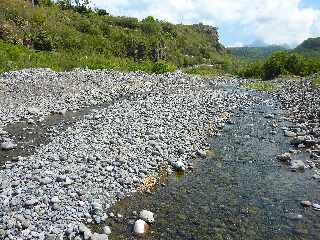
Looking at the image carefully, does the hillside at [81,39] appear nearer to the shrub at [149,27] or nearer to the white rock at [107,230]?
the shrub at [149,27]

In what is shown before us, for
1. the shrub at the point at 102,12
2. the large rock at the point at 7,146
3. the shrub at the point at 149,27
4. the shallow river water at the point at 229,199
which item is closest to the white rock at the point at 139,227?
the shallow river water at the point at 229,199

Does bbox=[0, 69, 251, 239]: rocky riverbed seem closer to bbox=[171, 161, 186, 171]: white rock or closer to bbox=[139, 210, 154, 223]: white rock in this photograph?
bbox=[171, 161, 186, 171]: white rock

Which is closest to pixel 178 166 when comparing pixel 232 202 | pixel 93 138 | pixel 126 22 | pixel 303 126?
pixel 232 202

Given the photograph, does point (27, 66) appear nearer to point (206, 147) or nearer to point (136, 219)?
point (206, 147)

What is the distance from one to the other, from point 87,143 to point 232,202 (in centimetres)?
693

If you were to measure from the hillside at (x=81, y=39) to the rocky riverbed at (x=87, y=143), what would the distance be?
8.81m

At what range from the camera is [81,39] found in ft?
195

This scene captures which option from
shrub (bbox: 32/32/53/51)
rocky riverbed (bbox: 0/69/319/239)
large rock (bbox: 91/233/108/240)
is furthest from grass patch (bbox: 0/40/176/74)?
large rock (bbox: 91/233/108/240)

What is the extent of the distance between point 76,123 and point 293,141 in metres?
10.6

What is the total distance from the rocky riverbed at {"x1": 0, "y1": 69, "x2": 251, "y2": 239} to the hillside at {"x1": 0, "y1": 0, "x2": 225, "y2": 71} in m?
8.81

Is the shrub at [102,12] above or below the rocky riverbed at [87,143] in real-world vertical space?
above

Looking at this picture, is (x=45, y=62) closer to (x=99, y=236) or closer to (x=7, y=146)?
(x=7, y=146)

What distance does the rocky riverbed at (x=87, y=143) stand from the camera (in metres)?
13.3

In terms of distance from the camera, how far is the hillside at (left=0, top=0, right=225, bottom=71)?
1772 inches
